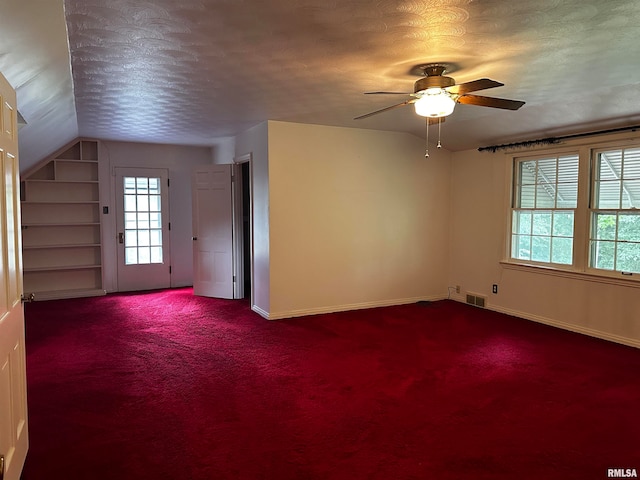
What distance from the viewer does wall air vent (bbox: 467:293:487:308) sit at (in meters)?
5.96

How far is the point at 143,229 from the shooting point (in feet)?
23.7

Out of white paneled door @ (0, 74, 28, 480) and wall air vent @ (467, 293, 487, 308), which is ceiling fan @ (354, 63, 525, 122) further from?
wall air vent @ (467, 293, 487, 308)

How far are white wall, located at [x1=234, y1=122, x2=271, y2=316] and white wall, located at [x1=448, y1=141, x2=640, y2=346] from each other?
9.19 feet

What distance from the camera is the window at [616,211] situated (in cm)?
442

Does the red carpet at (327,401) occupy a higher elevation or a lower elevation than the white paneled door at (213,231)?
lower

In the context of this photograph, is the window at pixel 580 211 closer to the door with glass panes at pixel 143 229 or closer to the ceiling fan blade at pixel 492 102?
the ceiling fan blade at pixel 492 102

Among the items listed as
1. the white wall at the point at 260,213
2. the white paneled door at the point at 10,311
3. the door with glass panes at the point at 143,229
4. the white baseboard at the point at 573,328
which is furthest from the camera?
the door with glass panes at the point at 143,229

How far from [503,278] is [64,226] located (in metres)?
6.37

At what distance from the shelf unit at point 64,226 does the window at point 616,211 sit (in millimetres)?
6732

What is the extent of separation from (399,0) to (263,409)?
8.55ft

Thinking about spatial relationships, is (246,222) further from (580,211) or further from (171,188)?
(580,211)

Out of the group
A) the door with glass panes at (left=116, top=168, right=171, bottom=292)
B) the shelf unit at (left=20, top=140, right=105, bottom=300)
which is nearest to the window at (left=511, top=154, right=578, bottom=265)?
the door with glass panes at (left=116, top=168, right=171, bottom=292)

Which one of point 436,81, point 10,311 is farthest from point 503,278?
point 10,311

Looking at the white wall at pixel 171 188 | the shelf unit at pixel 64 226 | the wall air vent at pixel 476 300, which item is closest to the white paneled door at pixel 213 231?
the white wall at pixel 171 188
